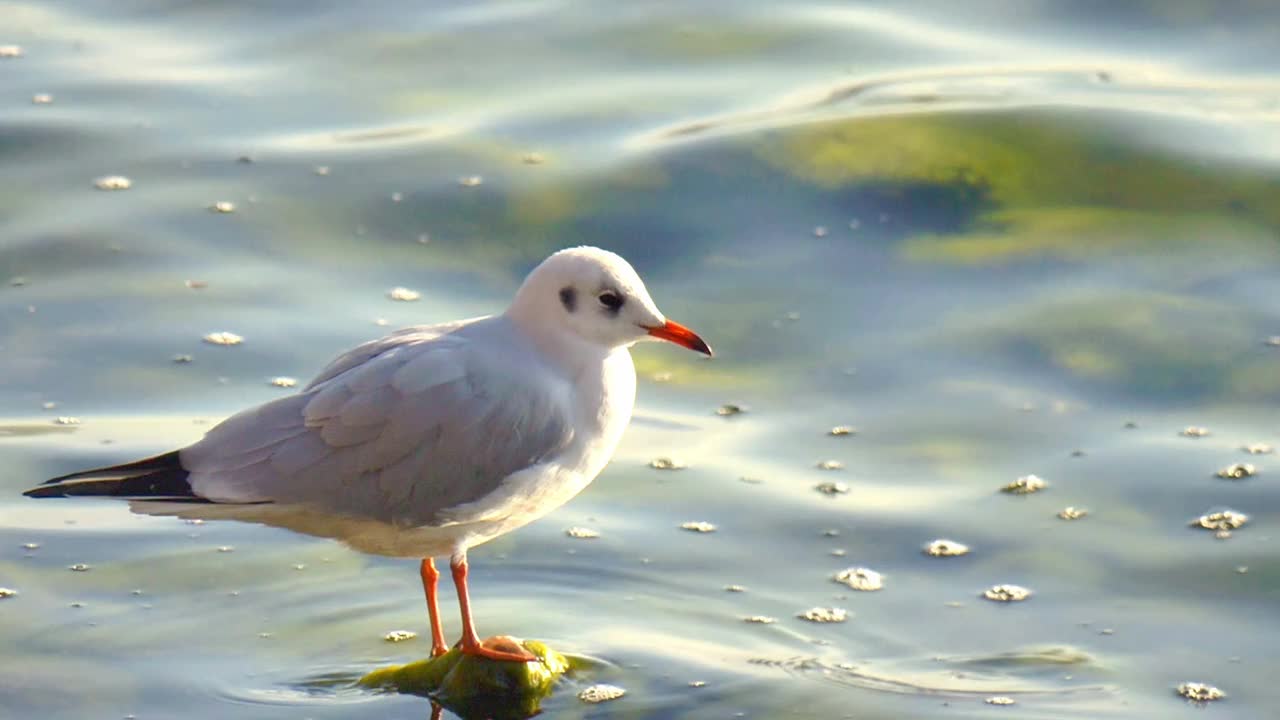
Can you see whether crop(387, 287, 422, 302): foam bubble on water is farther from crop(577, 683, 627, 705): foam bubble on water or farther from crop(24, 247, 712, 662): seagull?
crop(577, 683, 627, 705): foam bubble on water

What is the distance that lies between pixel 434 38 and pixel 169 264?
2631 millimetres

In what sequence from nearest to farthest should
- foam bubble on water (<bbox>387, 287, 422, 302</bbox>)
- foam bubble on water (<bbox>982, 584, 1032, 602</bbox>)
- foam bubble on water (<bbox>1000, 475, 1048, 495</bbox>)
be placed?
1. foam bubble on water (<bbox>982, 584, 1032, 602</bbox>)
2. foam bubble on water (<bbox>1000, 475, 1048, 495</bbox>)
3. foam bubble on water (<bbox>387, 287, 422, 302</bbox>)

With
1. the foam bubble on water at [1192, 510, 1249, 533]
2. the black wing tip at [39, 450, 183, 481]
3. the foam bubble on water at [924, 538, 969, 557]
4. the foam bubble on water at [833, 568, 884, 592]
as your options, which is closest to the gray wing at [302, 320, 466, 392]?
the black wing tip at [39, 450, 183, 481]

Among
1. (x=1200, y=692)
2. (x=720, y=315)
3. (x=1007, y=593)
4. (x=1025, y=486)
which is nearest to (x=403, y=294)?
(x=720, y=315)

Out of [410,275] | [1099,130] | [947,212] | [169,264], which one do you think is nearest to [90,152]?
[169,264]

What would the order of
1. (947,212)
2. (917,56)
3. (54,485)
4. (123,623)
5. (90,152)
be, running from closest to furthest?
(54,485), (123,623), (947,212), (90,152), (917,56)

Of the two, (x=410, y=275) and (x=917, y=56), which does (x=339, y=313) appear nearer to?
(x=410, y=275)

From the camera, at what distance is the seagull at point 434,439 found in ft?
15.6

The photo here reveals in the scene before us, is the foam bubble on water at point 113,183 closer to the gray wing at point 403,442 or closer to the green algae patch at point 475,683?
the gray wing at point 403,442

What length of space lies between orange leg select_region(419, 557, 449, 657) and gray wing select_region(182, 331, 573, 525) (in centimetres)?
33

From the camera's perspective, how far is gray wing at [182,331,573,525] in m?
4.78

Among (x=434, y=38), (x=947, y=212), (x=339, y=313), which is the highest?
(x=434, y=38)

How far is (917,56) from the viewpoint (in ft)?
31.8

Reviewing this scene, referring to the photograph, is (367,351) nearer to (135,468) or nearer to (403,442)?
Result: (403,442)
